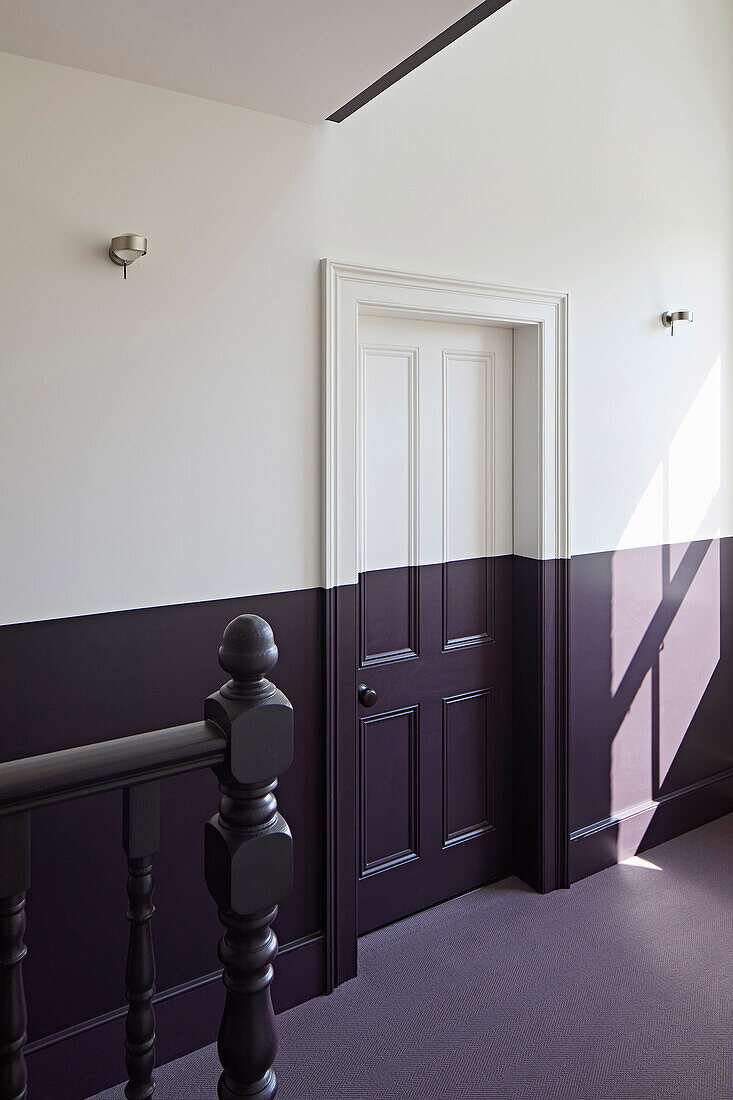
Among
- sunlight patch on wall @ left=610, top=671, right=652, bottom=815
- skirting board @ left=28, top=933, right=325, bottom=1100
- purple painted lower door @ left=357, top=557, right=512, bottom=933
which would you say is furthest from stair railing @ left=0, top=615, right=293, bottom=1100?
sunlight patch on wall @ left=610, top=671, right=652, bottom=815

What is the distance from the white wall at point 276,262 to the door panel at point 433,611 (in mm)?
303

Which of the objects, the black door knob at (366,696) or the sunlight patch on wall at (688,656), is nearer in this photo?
the black door knob at (366,696)

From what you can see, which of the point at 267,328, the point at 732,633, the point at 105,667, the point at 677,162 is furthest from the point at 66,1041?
the point at 677,162

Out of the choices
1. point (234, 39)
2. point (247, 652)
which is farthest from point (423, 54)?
point (247, 652)

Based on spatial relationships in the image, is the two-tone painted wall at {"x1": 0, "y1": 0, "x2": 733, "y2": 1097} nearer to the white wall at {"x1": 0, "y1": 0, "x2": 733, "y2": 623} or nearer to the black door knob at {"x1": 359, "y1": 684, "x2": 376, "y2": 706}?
the white wall at {"x1": 0, "y1": 0, "x2": 733, "y2": 623}

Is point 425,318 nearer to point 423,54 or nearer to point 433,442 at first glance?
point 433,442

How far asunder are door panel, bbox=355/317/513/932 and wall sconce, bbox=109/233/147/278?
0.88m

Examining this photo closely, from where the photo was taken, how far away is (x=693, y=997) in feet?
7.98

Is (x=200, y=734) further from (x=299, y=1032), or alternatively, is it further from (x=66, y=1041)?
(x=299, y=1032)

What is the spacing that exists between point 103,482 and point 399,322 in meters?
1.19

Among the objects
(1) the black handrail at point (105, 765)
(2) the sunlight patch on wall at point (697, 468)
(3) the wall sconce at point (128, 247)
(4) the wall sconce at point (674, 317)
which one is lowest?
(1) the black handrail at point (105, 765)

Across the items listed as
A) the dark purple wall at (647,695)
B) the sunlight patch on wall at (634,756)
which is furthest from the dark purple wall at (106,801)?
the sunlight patch on wall at (634,756)

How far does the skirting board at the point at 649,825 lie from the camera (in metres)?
3.15

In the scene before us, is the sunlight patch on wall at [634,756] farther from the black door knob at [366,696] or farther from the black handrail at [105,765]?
the black handrail at [105,765]
